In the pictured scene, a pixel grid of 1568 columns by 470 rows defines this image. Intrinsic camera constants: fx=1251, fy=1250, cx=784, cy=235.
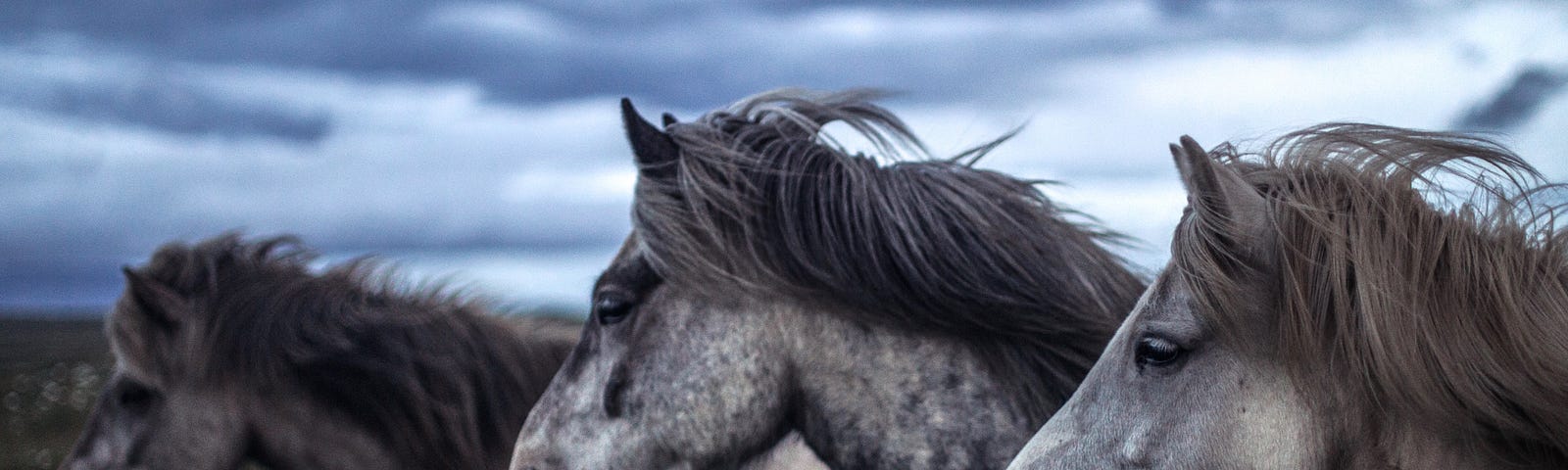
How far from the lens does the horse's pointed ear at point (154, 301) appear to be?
17.1ft

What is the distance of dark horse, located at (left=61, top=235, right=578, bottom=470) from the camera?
5086mm

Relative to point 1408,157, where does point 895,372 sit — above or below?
below

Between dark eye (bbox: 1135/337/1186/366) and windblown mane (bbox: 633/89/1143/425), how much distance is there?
0.88 metres

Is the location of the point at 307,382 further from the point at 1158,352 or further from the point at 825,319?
the point at 1158,352

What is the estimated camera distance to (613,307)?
3297 mm

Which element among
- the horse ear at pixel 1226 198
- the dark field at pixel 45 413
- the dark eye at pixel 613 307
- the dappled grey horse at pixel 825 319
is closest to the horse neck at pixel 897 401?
the dappled grey horse at pixel 825 319

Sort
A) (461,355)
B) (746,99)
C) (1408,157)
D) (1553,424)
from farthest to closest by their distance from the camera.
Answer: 1. (461,355)
2. (746,99)
3. (1408,157)
4. (1553,424)

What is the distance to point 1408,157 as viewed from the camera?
234 centimetres

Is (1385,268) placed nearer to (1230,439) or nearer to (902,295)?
(1230,439)

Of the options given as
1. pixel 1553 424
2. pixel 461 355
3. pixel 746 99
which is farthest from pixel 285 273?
pixel 1553 424

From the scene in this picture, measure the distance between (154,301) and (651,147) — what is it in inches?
118

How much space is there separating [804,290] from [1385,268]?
4.70 ft

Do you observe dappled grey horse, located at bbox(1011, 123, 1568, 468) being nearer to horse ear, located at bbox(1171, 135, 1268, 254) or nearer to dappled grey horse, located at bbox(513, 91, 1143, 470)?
horse ear, located at bbox(1171, 135, 1268, 254)

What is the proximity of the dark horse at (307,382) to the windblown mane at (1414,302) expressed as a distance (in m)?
3.53
